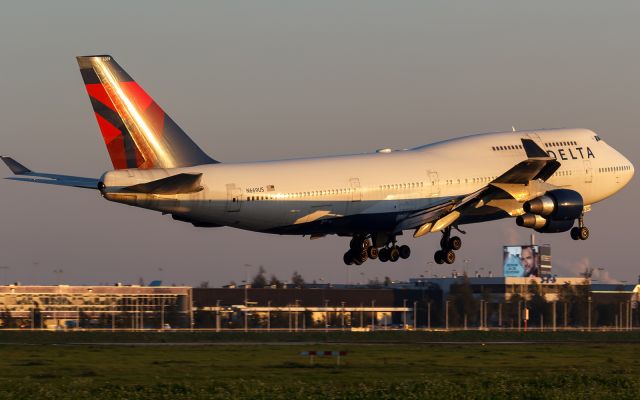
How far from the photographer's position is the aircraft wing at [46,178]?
53.5 meters

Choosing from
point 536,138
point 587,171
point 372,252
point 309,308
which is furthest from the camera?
point 309,308

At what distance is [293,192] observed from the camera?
57.7 meters

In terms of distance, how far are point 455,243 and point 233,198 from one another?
15096 mm

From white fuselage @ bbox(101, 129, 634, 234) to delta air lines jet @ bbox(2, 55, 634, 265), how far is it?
6cm

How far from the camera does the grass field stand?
40.1 m

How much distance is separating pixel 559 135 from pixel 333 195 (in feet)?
52.1

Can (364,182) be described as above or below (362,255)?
above

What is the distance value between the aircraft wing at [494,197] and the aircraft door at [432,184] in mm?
769

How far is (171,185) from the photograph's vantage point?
5231 cm

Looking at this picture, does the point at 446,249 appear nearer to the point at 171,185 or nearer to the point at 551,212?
the point at 551,212

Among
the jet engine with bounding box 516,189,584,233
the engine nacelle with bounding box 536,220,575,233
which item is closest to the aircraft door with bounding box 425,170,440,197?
the jet engine with bounding box 516,189,584,233

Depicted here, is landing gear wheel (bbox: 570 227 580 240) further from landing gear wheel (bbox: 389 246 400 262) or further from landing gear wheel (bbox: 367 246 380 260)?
landing gear wheel (bbox: 367 246 380 260)

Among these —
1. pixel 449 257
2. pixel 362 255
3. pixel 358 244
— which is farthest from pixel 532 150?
pixel 362 255

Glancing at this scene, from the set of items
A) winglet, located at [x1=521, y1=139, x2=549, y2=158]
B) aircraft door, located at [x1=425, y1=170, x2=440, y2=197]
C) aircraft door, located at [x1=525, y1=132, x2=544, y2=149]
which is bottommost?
aircraft door, located at [x1=425, y1=170, x2=440, y2=197]
